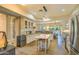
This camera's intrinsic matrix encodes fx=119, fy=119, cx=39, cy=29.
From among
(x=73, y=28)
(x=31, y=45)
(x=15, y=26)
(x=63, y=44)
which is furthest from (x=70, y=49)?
(x=15, y=26)

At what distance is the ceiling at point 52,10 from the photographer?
6.62 ft

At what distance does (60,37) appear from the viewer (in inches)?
90.2

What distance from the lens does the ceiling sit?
6.62ft

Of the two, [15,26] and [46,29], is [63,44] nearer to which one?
[46,29]

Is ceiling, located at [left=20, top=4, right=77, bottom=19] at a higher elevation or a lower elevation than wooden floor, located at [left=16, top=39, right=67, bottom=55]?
higher

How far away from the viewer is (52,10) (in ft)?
7.14

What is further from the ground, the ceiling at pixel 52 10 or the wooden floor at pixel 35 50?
the ceiling at pixel 52 10

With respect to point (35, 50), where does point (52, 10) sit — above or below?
above

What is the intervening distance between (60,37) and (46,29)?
0.33 m
